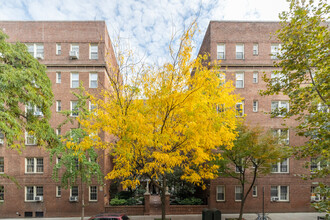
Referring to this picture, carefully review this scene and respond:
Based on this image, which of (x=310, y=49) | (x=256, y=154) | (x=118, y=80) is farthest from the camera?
(x=256, y=154)

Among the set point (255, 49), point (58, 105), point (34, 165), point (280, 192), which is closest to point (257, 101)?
point (255, 49)

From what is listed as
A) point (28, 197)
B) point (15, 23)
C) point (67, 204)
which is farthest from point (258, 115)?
point (15, 23)

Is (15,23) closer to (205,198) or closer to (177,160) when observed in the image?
(177,160)

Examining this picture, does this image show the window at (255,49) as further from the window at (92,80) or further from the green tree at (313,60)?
the window at (92,80)

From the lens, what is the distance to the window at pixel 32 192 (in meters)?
17.2

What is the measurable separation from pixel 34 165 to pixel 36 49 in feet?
38.8

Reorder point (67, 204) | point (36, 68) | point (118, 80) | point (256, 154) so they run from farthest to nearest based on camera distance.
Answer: point (67, 204)
point (256, 154)
point (36, 68)
point (118, 80)

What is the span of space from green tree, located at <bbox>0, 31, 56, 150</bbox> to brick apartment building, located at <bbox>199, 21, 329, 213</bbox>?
15537 millimetres

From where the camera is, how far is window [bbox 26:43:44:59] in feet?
59.3

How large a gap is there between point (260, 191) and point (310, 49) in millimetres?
15936

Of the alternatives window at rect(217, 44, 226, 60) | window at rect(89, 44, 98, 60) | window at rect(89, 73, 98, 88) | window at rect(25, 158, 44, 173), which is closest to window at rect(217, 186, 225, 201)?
window at rect(217, 44, 226, 60)

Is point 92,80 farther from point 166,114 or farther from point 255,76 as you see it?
point 255,76

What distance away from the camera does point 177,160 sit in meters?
7.75

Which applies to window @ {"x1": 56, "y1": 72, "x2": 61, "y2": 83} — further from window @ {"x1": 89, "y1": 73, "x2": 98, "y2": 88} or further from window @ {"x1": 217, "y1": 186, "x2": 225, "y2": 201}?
window @ {"x1": 217, "y1": 186, "x2": 225, "y2": 201}
